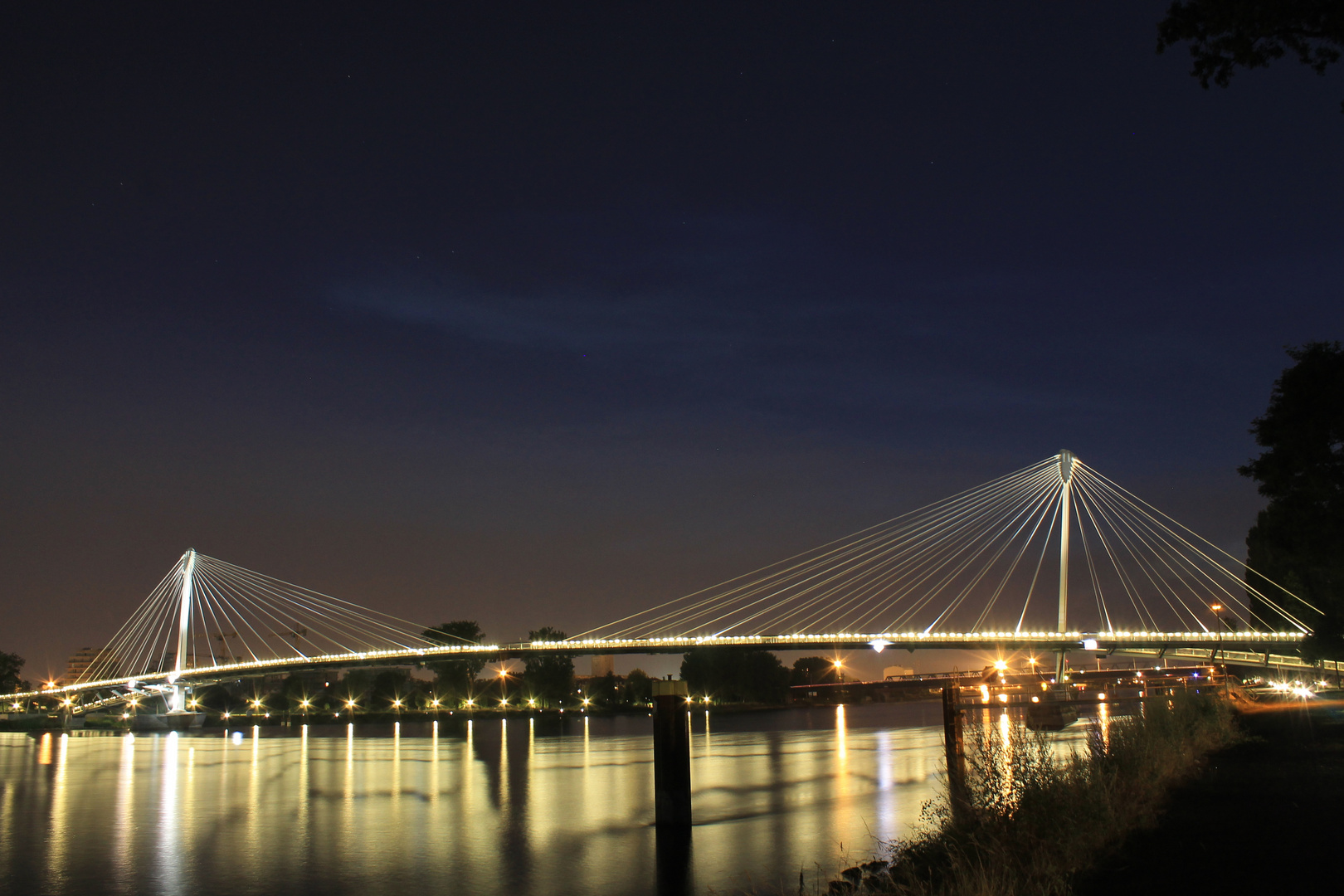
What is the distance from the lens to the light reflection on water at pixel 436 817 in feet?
50.9

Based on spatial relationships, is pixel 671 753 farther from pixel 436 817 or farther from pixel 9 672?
pixel 9 672

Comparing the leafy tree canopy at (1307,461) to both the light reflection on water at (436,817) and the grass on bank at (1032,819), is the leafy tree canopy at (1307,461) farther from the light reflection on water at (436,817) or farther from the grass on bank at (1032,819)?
the light reflection on water at (436,817)

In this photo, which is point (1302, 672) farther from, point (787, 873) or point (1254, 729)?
point (787, 873)

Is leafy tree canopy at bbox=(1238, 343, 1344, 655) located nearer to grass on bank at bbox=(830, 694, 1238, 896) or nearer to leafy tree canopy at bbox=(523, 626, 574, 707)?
grass on bank at bbox=(830, 694, 1238, 896)

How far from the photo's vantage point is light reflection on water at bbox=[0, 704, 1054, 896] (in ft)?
50.9

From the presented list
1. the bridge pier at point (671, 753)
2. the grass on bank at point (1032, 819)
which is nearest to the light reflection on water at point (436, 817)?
the bridge pier at point (671, 753)

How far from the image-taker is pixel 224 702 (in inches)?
4734

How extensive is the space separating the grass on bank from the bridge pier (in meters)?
4.94

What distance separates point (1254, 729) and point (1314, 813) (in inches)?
527

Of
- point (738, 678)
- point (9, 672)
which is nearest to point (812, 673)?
point (738, 678)

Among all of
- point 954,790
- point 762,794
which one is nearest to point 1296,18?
point 954,790

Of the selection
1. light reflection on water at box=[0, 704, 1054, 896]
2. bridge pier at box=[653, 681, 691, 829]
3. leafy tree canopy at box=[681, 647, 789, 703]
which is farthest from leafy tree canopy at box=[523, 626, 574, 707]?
bridge pier at box=[653, 681, 691, 829]

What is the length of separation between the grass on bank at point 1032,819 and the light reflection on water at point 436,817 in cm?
328

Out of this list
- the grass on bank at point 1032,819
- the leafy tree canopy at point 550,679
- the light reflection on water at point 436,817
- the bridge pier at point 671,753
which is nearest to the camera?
the grass on bank at point 1032,819
